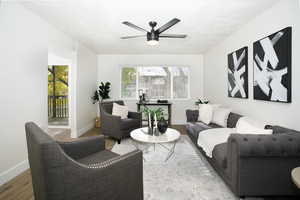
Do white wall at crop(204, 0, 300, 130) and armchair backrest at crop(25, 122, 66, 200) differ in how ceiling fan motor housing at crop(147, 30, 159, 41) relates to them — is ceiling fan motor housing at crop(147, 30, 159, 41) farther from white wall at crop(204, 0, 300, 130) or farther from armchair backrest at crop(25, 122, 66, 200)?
armchair backrest at crop(25, 122, 66, 200)

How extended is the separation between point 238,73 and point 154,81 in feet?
9.66

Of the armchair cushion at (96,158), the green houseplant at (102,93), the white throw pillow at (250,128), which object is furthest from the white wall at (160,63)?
the armchair cushion at (96,158)

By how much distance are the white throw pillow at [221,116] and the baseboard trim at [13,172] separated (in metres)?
3.48

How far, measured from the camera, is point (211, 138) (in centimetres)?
241

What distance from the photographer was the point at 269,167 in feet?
5.24

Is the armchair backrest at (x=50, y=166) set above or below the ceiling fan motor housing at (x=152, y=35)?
below

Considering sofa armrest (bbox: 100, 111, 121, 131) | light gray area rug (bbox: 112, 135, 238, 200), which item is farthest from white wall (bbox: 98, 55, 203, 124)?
light gray area rug (bbox: 112, 135, 238, 200)

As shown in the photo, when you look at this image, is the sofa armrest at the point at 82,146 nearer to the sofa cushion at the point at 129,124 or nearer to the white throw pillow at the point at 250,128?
the sofa cushion at the point at 129,124

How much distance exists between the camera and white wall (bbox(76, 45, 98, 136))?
416cm

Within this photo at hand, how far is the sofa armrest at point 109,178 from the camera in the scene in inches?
41.0

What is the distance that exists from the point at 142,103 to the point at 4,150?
3488 mm

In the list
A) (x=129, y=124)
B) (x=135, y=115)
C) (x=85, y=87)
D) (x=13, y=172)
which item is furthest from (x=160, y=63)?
(x=13, y=172)

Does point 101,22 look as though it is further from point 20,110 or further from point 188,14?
point 20,110

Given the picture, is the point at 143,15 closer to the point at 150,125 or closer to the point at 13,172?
the point at 150,125
